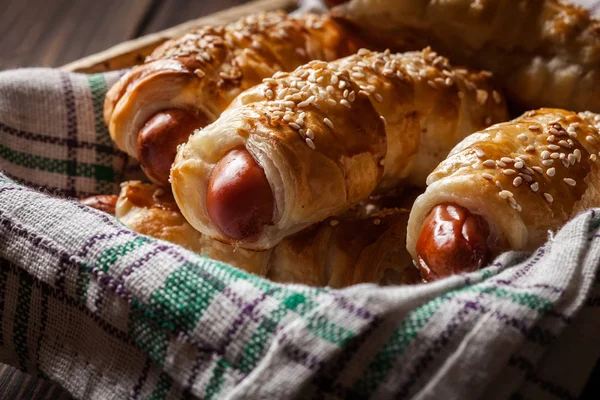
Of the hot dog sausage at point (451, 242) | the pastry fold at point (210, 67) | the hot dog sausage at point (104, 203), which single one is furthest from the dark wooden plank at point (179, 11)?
the hot dog sausage at point (451, 242)

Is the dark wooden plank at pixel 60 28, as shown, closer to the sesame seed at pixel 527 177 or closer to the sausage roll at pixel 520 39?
the sausage roll at pixel 520 39

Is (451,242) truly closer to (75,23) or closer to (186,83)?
(186,83)

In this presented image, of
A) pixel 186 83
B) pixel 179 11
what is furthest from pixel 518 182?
pixel 179 11

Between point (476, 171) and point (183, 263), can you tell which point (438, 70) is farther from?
point (183, 263)

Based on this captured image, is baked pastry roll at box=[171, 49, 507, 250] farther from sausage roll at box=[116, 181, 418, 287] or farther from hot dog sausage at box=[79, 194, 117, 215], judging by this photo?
hot dog sausage at box=[79, 194, 117, 215]

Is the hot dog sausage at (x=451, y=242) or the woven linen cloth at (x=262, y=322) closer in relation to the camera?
the woven linen cloth at (x=262, y=322)

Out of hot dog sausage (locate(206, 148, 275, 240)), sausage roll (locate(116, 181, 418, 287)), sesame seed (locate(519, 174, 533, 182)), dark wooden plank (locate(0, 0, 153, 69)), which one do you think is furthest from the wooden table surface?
sesame seed (locate(519, 174, 533, 182))
